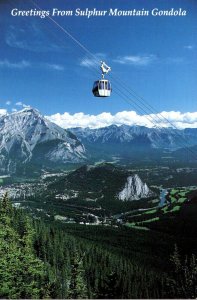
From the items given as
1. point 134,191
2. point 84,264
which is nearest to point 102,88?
point 84,264

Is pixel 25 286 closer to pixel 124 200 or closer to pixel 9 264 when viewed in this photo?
pixel 9 264

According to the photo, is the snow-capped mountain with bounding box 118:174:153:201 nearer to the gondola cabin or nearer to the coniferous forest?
the coniferous forest

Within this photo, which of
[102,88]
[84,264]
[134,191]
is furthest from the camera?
[134,191]

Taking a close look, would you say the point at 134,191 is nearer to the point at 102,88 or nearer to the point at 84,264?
the point at 84,264

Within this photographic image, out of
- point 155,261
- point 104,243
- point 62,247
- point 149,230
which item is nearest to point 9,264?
point 62,247

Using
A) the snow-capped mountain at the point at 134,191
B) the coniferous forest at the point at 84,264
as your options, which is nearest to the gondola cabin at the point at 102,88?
the coniferous forest at the point at 84,264

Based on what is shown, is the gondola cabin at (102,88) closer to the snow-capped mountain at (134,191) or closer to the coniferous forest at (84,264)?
the coniferous forest at (84,264)
